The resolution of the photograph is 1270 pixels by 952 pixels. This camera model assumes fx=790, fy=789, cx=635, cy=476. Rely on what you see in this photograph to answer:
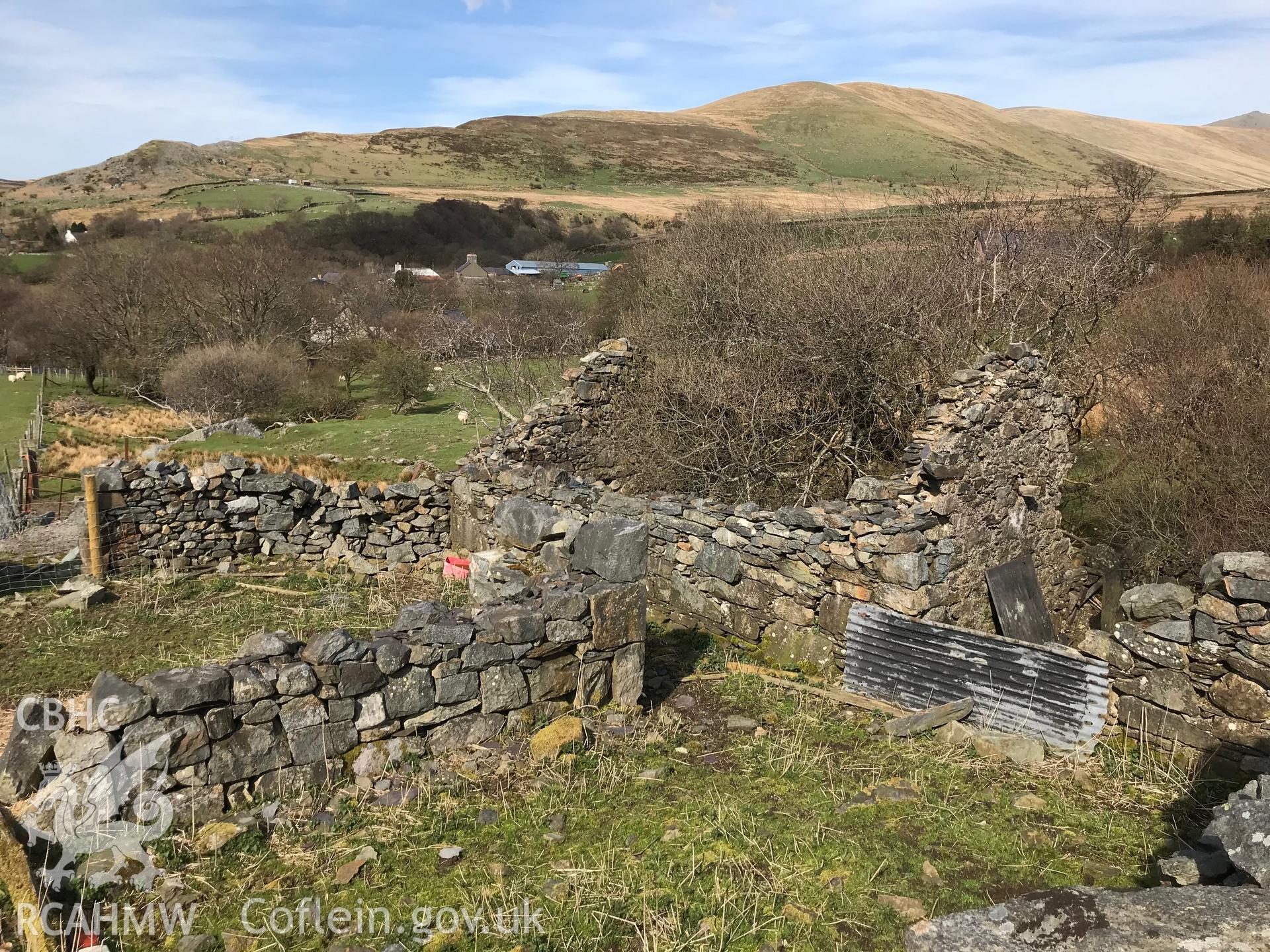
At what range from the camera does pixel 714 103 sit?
167 meters

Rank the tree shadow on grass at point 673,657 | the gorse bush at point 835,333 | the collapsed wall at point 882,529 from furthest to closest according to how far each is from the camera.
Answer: the gorse bush at point 835,333 < the collapsed wall at point 882,529 < the tree shadow on grass at point 673,657

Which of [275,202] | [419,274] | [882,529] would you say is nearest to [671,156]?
[275,202]

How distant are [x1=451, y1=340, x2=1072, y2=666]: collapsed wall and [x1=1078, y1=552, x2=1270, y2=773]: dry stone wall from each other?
74.5 inches

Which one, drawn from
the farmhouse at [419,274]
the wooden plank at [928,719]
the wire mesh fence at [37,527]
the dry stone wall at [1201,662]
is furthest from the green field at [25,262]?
the dry stone wall at [1201,662]

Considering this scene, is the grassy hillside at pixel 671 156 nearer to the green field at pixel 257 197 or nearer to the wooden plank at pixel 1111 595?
the green field at pixel 257 197

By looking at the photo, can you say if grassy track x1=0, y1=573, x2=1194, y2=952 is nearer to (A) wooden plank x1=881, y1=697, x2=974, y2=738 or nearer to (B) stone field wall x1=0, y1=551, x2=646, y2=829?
(A) wooden plank x1=881, y1=697, x2=974, y2=738

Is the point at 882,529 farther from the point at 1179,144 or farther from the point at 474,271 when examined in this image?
the point at 1179,144

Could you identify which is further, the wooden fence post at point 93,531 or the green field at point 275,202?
the green field at point 275,202

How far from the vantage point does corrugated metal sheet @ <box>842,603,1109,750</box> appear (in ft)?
21.2

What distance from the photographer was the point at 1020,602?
9992 mm

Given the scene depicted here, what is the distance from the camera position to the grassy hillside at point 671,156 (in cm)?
10225

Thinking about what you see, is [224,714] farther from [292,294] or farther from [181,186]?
[181,186]

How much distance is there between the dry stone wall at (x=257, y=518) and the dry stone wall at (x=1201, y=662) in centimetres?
991

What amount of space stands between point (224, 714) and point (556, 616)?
2475mm
